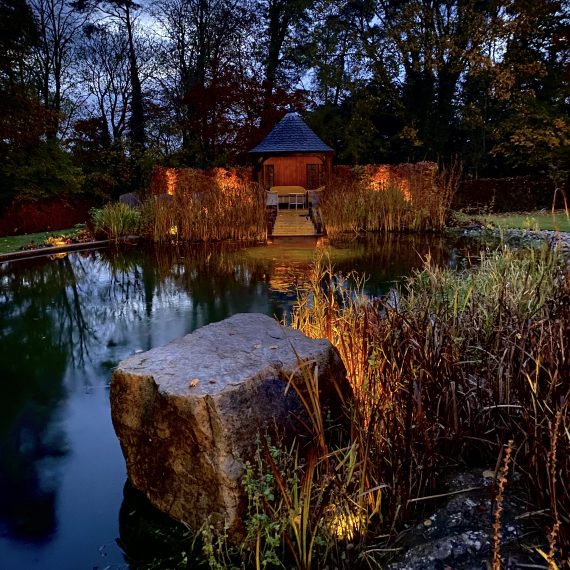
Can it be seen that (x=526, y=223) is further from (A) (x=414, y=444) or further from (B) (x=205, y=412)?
(B) (x=205, y=412)

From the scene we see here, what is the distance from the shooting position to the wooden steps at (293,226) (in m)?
12.5

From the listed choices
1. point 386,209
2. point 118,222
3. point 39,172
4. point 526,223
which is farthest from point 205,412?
point 39,172

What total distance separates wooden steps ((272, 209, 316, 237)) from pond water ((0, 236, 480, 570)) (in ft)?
3.29

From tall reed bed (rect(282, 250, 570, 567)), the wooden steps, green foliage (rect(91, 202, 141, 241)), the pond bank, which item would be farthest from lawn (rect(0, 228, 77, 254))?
tall reed bed (rect(282, 250, 570, 567))

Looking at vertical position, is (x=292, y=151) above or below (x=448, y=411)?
above

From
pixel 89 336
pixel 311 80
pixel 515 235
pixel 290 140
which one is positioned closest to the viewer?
pixel 89 336

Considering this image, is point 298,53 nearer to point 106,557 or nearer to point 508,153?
point 508,153

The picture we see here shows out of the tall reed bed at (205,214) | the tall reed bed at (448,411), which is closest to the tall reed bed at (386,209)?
the tall reed bed at (205,214)

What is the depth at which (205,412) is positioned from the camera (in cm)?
214

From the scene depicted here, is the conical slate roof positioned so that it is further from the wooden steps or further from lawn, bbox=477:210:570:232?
lawn, bbox=477:210:570:232

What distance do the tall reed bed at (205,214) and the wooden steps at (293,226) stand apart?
55.3 inches

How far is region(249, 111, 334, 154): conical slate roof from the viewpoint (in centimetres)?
1691

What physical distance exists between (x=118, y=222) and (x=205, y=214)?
1.92m

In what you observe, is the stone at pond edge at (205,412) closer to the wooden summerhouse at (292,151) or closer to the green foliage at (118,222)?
the green foliage at (118,222)
